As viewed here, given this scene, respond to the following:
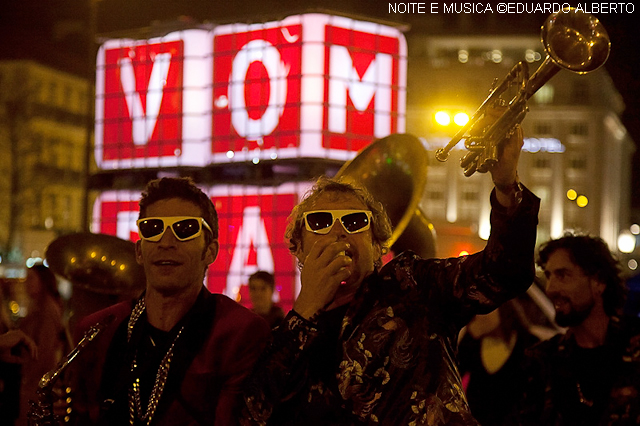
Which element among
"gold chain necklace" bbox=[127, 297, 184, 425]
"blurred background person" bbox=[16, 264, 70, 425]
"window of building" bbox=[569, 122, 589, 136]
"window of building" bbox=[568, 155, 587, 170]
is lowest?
"blurred background person" bbox=[16, 264, 70, 425]

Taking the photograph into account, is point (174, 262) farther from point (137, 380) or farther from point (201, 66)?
point (201, 66)

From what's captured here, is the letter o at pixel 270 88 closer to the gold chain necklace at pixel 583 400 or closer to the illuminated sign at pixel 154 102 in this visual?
the illuminated sign at pixel 154 102

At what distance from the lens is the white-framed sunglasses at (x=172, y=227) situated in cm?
325

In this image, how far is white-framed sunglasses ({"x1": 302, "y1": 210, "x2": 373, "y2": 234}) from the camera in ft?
9.12

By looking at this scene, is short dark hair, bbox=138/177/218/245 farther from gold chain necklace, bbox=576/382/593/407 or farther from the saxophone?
gold chain necklace, bbox=576/382/593/407

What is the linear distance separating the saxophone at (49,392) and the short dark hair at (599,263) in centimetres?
236

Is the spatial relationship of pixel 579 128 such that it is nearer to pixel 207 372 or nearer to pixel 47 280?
pixel 47 280

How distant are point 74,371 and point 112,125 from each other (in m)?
17.9

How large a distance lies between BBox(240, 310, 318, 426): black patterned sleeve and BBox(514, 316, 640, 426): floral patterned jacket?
5.69 ft

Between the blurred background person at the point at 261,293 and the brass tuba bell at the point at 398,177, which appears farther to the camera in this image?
the blurred background person at the point at 261,293

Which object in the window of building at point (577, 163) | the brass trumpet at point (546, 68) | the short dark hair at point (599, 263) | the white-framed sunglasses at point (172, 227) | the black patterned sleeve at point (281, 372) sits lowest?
the black patterned sleeve at point (281, 372)

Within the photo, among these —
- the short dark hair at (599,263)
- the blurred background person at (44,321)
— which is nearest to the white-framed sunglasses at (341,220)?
the short dark hair at (599,263)

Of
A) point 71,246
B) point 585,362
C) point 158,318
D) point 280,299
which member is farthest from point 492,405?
point 280,299

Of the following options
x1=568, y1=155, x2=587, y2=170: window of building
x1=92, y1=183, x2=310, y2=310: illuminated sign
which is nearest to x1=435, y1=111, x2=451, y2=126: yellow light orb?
x1=92, y1=183, x2=310, y2=310: illuminated sign
